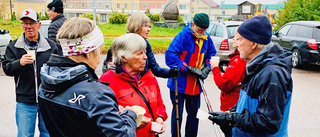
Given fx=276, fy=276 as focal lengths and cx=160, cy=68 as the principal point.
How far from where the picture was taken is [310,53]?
955 centimetres

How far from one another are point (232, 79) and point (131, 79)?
4.04 ft

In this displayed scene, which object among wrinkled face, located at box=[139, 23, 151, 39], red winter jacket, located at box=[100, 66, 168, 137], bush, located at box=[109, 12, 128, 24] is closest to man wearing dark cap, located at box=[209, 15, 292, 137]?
red winter jacket, located at box=[100, 66, 168, 137]

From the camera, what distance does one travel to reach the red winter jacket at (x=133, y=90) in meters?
2.56

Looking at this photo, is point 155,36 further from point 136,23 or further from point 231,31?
point 136,23

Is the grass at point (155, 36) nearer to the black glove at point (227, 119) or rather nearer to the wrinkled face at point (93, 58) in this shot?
the black glove at point (227, 119)

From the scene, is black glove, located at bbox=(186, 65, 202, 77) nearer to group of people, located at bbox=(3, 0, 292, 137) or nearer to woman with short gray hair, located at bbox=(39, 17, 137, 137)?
group of people, located at bbox=(3, 0, 292, 137)

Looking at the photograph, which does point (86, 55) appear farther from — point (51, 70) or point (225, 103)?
point (225, 103)

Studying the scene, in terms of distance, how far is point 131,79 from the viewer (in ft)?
8.59

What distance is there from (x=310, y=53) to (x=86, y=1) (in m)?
70.7

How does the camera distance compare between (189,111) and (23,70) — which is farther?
(189,111)

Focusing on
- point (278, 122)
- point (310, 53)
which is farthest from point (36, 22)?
point (310, 53)

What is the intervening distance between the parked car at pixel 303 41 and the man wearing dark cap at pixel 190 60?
22.8 ft

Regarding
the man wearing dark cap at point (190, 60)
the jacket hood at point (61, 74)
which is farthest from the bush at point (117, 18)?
the jacket hood at point (61, 74)

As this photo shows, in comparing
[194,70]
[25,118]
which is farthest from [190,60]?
[25,118]
